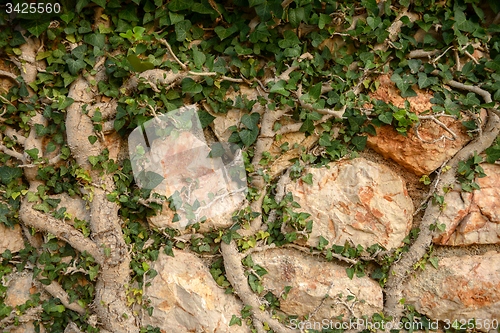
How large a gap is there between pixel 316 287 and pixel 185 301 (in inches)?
29.7

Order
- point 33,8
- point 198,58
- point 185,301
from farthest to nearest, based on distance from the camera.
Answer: point 185,301 → point 198,58 → point 33,8

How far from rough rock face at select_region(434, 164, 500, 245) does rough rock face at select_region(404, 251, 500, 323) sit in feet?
0.38

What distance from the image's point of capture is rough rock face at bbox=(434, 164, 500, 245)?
89.4 inches

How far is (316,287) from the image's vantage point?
2.29m

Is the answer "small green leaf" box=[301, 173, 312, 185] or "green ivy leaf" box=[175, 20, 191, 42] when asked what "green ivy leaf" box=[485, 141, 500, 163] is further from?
"green ivy leaf" box=[175, 20, 191, 42]

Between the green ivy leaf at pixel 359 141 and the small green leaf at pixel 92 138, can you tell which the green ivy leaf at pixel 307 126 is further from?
the small green leaf at pixel 92 138

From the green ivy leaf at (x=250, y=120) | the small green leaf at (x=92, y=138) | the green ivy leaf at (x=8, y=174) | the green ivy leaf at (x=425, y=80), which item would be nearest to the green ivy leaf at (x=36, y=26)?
the small green leaf at (x=92, y=138)

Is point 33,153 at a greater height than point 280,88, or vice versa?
point 280,88

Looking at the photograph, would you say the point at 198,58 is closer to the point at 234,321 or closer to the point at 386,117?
the point at 386,117

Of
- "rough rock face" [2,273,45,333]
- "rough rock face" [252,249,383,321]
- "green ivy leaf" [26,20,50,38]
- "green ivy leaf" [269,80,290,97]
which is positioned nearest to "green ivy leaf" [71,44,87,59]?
"green ivy leaf" [26,20,50,38]

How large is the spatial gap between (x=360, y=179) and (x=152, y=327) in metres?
1.46

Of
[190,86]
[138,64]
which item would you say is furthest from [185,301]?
[138,64]

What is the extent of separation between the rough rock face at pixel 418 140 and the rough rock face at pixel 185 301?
128 centimetres

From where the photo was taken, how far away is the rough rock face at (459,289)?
223cm
